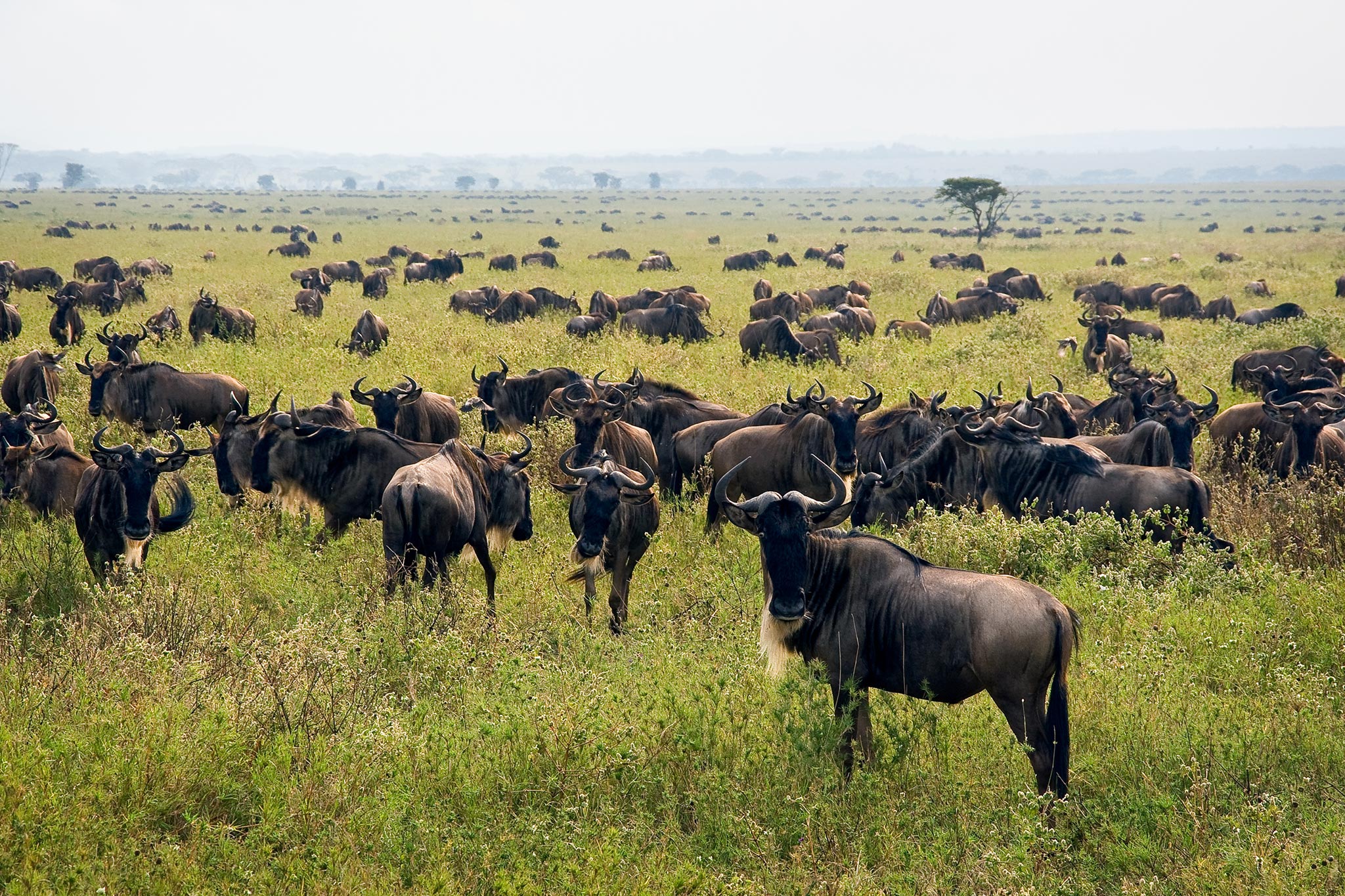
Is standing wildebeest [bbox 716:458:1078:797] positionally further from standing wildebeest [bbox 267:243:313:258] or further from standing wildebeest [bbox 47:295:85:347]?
standing wildebeest [bbox 267:243:313:258]

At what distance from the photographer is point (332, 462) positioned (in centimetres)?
875

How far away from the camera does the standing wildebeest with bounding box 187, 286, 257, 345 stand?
1978 centimetres

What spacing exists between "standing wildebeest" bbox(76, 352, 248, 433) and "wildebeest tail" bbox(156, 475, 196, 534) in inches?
211

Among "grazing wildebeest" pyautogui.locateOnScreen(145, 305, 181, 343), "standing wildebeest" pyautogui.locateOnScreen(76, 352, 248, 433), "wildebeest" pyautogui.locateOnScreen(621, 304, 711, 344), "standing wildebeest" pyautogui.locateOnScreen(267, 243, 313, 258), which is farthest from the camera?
"standing wildebeest" pyautogui.locateOnScreen(267, 243, 313, 258)

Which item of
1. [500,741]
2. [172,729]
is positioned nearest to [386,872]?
[500,741]

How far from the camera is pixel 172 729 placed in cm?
476

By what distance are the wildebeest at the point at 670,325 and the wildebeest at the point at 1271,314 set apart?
12091 millimetres

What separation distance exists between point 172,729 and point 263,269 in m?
34.8

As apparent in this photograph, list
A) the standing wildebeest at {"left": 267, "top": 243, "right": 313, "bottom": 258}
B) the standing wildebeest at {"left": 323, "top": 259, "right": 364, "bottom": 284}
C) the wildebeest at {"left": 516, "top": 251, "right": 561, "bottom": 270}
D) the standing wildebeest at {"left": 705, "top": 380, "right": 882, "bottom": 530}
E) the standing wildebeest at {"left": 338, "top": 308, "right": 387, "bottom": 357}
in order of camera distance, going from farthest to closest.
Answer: the standing wildebeest at {"left": 267, "top": 243, "right": 313, "bottom": 258}, the wildebeest at {"left": 516, "top": 251, "right": 561, "bottom": 270}, the standing wildebeest at {"left": 323, "top": 259, "right": 364, "bottom": 284}, the standing wildebeest at {"left": 338, "top": 308, "right": 387, "bottom": 357}, the standing wildebeest at {"left": 705, "top": 380, "right": 882, "bottom": 530}

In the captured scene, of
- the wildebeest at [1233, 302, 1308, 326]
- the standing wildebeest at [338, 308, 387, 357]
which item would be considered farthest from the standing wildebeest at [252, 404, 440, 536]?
the wildebeest at [1233, 302, 1308, 326]

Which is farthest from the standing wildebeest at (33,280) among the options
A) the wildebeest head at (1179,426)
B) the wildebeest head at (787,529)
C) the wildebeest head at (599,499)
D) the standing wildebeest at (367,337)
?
the wildebeest head at (787,529)

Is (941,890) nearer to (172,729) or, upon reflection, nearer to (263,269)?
(172,729)

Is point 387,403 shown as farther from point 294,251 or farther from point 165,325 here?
point 294,251

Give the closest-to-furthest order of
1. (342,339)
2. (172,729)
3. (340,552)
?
(172,729), (340,552), (342,339)
